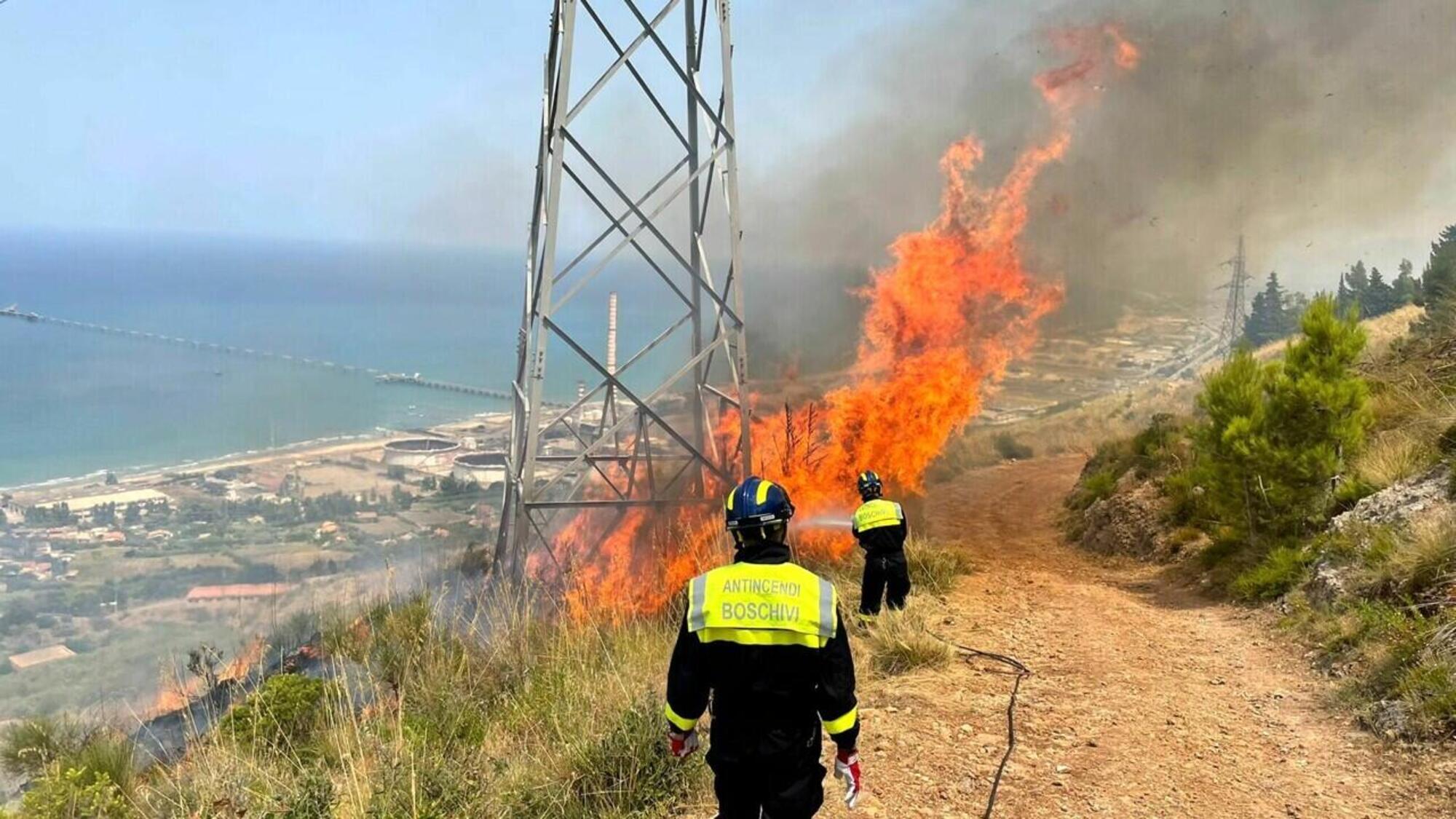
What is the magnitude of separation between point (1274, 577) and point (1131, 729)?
508 cm

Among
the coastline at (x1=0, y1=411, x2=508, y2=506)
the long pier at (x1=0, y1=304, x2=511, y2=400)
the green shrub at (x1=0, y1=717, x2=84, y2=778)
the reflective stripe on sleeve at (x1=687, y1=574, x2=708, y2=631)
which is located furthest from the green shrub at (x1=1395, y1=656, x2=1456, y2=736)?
the long pier at (x1=0, y1=304, x2=511, y2=400)

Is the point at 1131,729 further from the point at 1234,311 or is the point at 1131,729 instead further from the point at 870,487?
the point at 1234,311

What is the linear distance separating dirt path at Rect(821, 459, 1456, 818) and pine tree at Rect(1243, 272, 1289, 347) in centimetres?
5138

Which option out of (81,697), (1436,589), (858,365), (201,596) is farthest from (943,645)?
(201,596)

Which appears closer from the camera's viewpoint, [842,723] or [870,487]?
[842,723]

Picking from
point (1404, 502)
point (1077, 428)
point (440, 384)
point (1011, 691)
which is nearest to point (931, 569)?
point (1011, 691)

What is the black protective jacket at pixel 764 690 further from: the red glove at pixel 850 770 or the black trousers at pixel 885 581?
the black trousers at pixel 885 581

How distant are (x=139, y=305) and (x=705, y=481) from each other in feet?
558

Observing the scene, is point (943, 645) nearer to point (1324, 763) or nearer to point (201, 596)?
point (1324, 763)

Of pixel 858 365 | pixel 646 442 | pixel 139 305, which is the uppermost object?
pixel 139 305

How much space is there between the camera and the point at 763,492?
412cm

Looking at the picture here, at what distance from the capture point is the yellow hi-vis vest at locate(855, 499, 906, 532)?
9.68 meters

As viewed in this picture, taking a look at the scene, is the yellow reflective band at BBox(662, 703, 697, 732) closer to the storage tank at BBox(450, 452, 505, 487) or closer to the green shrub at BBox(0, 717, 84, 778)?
the green shrub at BBox(0, 717, 84, 778)

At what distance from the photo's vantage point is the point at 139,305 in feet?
481
